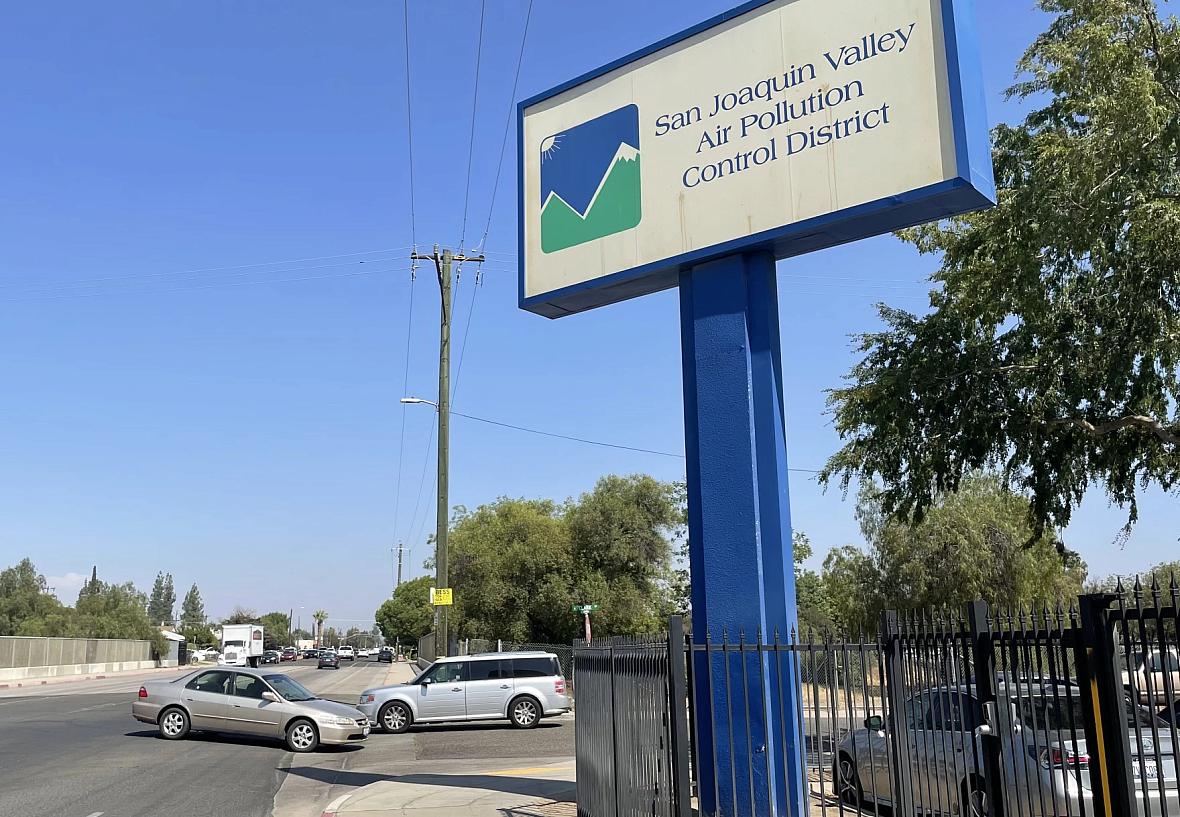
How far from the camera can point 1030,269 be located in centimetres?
1555

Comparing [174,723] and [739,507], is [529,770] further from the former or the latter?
[174,723]

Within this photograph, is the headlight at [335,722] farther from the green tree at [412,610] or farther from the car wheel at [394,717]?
the green tree at [412,610]

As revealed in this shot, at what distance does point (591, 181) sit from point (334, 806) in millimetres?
7793

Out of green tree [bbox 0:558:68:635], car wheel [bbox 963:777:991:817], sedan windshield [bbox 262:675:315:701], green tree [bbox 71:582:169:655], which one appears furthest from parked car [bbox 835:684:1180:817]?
green tree [bbox 0:558:68:635]

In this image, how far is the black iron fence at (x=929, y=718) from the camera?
5473 millimetres

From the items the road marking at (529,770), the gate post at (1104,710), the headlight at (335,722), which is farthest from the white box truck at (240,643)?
the gate post at (1104,710)

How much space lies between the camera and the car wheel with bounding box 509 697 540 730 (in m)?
22.3

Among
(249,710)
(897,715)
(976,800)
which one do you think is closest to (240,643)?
(249,710)

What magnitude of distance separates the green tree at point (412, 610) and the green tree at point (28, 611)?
35.3 m

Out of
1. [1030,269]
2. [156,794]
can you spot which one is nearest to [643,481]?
[1030,269]

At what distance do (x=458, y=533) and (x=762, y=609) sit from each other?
45806mm

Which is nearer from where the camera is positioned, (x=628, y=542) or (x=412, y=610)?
(x=628, y=542)

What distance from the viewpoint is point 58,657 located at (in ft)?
191

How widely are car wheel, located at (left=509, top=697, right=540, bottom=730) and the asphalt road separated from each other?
1.46 ft
